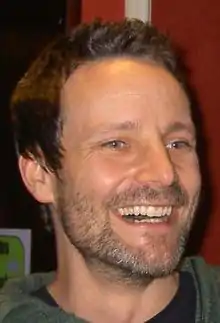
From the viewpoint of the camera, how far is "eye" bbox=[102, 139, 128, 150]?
3.79 feet

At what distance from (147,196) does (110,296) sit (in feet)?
0.57

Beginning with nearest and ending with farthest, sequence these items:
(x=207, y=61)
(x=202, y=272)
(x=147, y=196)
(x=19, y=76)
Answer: (x=147, y=196) < (x=202, y=272) < (x=207, y=61) < (x=19, y=76)

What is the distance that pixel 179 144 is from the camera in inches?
46.9

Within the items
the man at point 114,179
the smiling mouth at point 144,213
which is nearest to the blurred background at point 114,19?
the man at point 114,179

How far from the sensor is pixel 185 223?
117 centimetres

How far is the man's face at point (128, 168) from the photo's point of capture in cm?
112

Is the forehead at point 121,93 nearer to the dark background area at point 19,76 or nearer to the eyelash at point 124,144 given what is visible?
the eyelash at point 124,144

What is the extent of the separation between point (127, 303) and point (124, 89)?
29 cm

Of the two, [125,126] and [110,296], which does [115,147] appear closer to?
[125,126]

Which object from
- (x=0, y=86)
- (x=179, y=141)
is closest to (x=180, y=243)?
(x=179, y=141)

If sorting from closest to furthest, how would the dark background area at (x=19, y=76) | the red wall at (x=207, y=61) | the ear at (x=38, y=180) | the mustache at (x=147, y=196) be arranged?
the mustache at (x=147, y=196) → the ear at (x=38, y=180) → the red wall at (x=207, y=61) → the dark background area at (x=19, y=76)

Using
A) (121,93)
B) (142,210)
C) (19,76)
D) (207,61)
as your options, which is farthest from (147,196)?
(19,76)

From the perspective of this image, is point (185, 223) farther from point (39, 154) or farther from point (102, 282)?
point (39, 154)

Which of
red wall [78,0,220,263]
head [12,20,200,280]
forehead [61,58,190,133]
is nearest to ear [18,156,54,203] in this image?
head [12,20,200,280]
